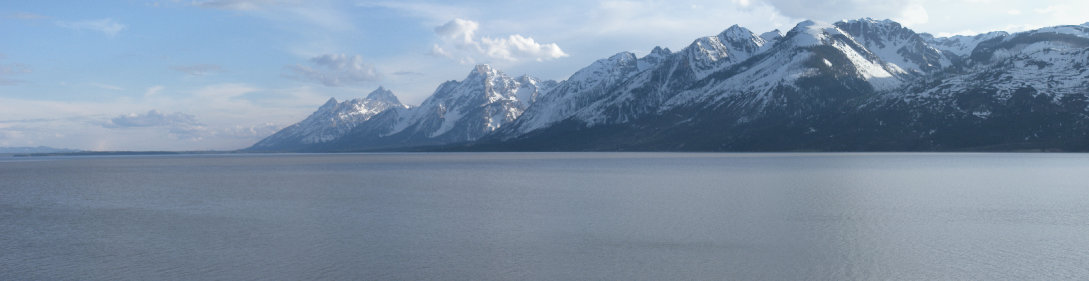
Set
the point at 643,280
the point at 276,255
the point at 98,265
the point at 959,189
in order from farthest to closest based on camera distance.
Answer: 1. the point at 959,189
2. the point at 276,255
3. the point at 98,265
4. the point at 643,280

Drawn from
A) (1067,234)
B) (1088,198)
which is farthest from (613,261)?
(1088,198)

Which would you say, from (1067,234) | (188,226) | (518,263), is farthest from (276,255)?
(1067,234)

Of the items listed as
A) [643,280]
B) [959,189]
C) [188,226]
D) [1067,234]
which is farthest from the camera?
[959,189]

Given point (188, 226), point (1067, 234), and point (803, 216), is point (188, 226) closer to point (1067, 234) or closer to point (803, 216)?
point (803, 216)

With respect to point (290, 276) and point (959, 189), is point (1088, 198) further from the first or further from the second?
point (290, 276)

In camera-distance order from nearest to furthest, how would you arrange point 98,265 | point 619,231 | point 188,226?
1. point 98,265
2. point 619,231
3. point 188,226

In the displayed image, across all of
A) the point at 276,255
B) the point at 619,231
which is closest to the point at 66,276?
the point at 276,255

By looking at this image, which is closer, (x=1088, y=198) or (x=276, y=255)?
(x=276, y=255)

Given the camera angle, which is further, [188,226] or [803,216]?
[803,216]

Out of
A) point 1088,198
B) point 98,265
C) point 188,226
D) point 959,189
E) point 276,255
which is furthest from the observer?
point 959,189

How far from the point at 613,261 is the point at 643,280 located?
16.8 ft

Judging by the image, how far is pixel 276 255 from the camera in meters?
43.3

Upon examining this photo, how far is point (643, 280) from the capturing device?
35594 mm

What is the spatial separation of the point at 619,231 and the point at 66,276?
34642 mm
